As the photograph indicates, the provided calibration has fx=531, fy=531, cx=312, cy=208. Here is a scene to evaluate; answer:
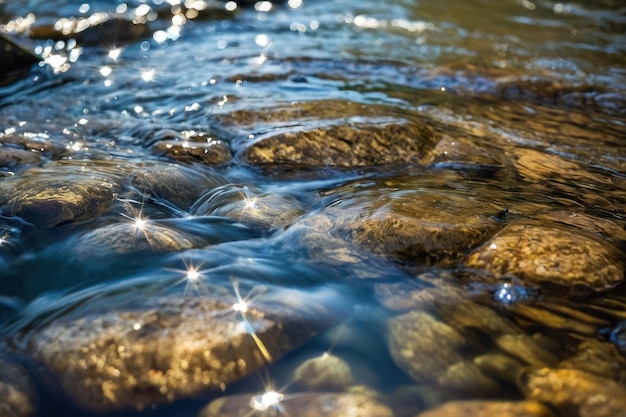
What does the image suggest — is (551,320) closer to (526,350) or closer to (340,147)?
(526,350)

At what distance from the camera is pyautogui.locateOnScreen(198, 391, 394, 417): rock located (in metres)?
2.14

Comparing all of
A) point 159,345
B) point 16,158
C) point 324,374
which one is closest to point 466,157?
point 324,374

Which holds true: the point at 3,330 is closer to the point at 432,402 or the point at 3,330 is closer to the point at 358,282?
the point at 358,282

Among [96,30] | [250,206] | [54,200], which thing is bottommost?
[250,206]

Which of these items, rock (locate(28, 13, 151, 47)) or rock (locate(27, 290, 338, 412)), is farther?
rock (locate(28, 13, 151, 47))

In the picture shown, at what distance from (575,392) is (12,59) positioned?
809 cm

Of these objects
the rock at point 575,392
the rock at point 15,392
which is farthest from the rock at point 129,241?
the rock at point 575,392

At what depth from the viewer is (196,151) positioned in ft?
15.7

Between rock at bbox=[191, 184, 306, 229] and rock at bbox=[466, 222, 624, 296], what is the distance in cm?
132

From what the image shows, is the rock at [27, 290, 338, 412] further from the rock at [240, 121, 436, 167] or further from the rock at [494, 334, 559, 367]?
the rock at [240, 121, 436, 167]

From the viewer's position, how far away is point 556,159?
15.8 feet

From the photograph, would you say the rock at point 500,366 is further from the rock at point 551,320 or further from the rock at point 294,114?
the rock at point 294,114

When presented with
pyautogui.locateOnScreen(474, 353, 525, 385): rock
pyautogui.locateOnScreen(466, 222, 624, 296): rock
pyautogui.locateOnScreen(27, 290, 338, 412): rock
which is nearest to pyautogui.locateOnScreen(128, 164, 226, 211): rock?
pyautogui.locateOnScreen(27, 290, 338, 412): rock

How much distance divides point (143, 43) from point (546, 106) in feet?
23.6
